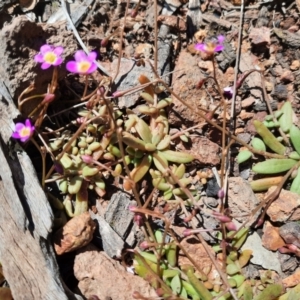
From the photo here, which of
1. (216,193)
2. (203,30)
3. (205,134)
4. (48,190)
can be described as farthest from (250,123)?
(48,190)

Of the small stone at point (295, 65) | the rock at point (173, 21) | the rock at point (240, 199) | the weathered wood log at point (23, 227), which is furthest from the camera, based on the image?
the rock at point (173, 21)

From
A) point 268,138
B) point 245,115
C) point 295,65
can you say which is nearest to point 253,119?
point 245,115

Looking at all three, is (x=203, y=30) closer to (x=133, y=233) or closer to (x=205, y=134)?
(x=205, y=134)

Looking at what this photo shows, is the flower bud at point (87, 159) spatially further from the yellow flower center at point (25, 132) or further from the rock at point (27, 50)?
the rock at point (27, 50)

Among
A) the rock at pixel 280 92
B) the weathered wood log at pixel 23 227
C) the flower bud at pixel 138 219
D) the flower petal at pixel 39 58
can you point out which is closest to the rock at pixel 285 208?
the rock at pixel 280 92

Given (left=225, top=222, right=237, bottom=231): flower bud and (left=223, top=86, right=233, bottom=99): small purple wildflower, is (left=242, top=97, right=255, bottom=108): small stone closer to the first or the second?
(left=223, top=86, right=233, bottom=99): small purple wildflower
